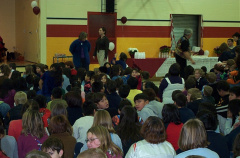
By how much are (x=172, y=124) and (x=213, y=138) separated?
0.65 metres

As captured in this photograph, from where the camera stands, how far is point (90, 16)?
14156mm

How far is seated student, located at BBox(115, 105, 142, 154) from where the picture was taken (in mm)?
4047

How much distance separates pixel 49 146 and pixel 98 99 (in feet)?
7.44

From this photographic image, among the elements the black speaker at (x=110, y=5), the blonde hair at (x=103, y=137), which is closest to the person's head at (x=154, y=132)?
the blonde hair at (x=103, y=137)

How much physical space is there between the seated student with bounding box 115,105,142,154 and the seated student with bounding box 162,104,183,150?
399 millimetres

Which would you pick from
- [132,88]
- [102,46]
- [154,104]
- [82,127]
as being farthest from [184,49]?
[82,127]

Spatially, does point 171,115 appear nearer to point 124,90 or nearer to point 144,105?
point 144,105

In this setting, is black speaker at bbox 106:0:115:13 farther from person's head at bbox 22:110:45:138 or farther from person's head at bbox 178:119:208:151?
person's head at bbox 178:119:208:151

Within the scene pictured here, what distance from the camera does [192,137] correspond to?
11.1 ft

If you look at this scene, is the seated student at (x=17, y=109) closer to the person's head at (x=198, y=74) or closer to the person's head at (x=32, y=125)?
the person's head at (x=32, y=125)

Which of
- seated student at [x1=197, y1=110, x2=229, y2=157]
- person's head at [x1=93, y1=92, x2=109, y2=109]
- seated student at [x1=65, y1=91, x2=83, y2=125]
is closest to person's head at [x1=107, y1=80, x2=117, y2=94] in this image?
person's head at [x1=93, y1=92, x2=109, y2=109]

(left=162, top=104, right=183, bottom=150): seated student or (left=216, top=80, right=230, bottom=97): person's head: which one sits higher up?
(left=216, top=80, right=230, bottom=97): person's head

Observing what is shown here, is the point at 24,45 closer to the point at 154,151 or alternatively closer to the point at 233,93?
the point at 233,93

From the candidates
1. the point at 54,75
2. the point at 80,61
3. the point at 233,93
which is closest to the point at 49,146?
the point at 233,93
